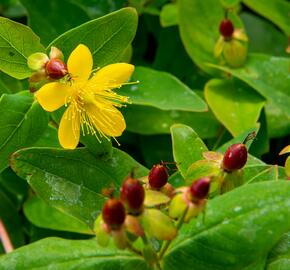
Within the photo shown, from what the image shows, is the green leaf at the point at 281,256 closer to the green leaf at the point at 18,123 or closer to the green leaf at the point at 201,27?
the green leaf at the point at 18,123

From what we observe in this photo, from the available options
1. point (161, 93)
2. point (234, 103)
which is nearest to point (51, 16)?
point (161, 93)

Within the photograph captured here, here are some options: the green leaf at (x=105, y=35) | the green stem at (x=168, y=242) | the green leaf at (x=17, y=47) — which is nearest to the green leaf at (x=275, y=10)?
the green leaf at (x=105, y=35)

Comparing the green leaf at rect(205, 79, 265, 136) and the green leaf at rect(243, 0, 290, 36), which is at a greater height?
the green leaf at rect(243, 0, 290, 36)

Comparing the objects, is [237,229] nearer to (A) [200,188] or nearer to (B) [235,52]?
(A) [200,188]

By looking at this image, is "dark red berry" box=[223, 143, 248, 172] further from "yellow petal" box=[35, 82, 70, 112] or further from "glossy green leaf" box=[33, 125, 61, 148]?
"glossy green leaf" box=[33, 125, 61, 148]

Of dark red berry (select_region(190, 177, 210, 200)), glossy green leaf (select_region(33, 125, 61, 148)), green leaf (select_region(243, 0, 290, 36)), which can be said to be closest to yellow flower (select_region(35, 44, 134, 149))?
glossy green leaf (select_region(33, 125, 61, 148))

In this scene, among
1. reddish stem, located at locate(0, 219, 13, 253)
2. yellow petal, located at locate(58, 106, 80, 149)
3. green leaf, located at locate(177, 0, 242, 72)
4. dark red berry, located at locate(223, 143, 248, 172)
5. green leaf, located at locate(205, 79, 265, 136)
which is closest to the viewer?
dark red berry, located at locate(223, 143, 248, 172)

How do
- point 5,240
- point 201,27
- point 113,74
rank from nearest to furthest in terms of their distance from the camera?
1. point 113,74
2. point 5,240
3. point 201,27
